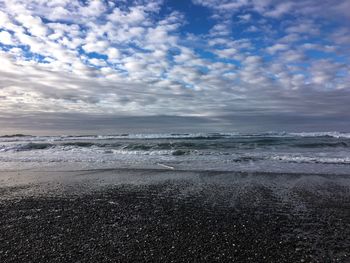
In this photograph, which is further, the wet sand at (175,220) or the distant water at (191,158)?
the distant water at (191,158)

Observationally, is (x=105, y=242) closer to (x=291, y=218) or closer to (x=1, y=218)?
(x=1, y=218)

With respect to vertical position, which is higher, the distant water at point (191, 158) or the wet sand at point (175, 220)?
the distant water at point (191, 158)

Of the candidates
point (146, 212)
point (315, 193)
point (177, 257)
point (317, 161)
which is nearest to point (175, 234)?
point (177, 257)

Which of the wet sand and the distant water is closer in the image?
the wet sand

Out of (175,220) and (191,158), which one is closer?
(175,220)

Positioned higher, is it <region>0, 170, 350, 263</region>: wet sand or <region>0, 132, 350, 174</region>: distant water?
<region>0, 132, 350, 174</region>: distant water

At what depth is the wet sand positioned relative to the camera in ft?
17.4

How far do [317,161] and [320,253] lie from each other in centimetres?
1564

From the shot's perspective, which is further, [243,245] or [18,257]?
[243,245]

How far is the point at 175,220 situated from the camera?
724 centimetres

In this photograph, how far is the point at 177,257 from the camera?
16.7 feet

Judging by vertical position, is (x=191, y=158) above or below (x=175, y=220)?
above

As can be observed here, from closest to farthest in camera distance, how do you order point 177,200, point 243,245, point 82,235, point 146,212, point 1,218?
point 243,245 < point 82,235 < point 1,218 < point 146,212 < point 177,200

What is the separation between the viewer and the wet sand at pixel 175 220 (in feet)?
17.4
